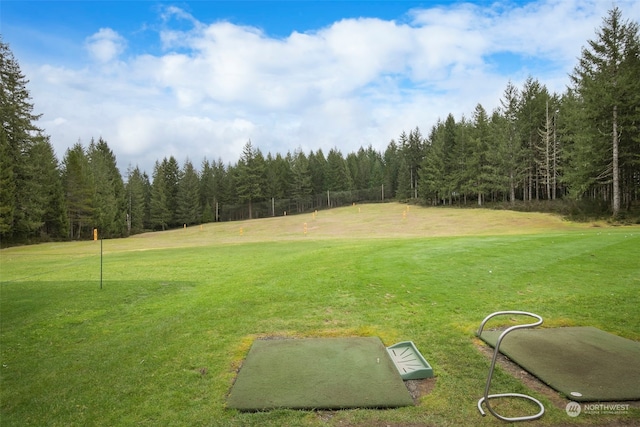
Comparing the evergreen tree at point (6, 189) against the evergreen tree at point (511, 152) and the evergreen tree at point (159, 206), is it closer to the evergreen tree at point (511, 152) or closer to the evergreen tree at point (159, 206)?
the evergreen tree at point (159, 206)

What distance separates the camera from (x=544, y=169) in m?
46.9

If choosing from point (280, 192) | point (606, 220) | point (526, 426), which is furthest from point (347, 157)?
point (526, 426)

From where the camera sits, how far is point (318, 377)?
15.2ft

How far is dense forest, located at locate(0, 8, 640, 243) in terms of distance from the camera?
28.8 metres

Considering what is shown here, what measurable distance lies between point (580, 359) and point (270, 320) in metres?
5.21

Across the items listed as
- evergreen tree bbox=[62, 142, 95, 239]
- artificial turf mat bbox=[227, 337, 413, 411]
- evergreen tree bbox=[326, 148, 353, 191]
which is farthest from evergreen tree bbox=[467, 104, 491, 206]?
evergreen tree bbox=[62, 142, 95, 239]

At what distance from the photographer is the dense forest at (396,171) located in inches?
1134

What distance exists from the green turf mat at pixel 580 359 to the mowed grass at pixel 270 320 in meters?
0.37

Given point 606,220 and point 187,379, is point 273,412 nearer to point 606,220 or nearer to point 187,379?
point 187,379

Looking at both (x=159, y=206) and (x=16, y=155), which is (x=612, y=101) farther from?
(x=159, y=206)

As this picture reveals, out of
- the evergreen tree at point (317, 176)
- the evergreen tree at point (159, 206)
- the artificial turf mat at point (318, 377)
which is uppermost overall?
the evergreen tree at point (317, 176)

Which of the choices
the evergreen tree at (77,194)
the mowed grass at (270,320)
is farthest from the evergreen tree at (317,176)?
the mowed grass at (270,320)

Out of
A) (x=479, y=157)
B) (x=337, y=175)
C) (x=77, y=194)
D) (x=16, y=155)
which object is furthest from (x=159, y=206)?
(x=479, y=157)

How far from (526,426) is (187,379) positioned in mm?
4004
